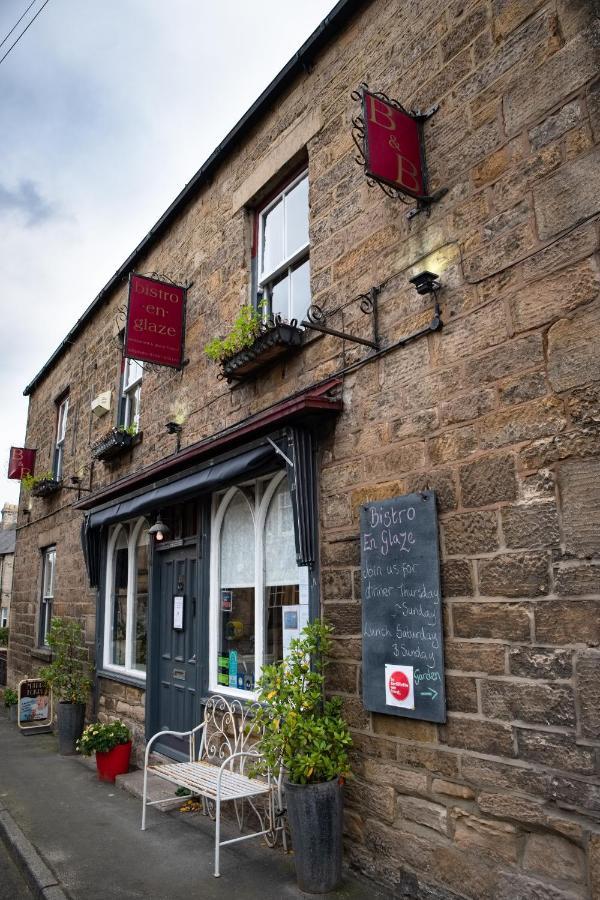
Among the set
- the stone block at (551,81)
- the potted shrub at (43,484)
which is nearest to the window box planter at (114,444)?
the potted shrub at (43,484)

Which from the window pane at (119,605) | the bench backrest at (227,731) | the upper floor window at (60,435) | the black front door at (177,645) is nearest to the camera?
the bench backrest at (227,731)

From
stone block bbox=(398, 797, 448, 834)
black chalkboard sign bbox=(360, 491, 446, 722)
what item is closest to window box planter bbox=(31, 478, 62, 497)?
black chalkboard sign bbox=(360, 491, 446, 722)

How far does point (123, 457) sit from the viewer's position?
925cm

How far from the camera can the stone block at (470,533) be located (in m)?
3.74

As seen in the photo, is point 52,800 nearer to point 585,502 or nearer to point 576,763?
point 576,763

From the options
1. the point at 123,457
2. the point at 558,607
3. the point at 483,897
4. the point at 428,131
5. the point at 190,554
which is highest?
the point at 428,131

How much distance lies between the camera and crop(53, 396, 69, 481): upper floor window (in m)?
12.6

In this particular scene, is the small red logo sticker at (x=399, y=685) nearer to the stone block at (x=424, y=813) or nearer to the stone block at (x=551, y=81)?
the stone block at (x=424, y=813)

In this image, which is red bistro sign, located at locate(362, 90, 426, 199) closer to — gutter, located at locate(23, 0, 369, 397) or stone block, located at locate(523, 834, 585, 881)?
gutter, located at locate(23, 0, 369, 397)

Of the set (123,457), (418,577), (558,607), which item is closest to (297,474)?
(418,577)

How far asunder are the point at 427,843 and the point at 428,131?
4690mm

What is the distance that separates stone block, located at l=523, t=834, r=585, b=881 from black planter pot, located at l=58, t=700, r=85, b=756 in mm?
6986

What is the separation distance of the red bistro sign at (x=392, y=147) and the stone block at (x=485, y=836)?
3.90 meters

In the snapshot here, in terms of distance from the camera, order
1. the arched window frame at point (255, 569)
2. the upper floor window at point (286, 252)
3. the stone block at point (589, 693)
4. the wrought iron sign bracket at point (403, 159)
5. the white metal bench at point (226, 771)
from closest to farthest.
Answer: the stone block at point (589, 693), the wrought iron sign bracket at point (403, 159), the white metal bench at point (226, 771), the arched window frame at point (255, 569), the upper floor window at point (286, 252)
